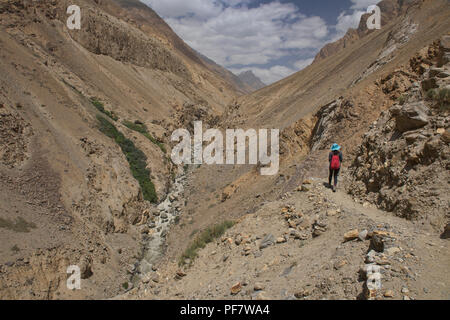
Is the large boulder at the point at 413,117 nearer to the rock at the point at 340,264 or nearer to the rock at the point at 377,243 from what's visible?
the rock at the point at 377,243

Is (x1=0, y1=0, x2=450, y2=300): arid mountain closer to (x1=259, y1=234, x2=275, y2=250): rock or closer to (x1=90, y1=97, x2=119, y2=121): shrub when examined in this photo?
(x1=259, y1=234, x2=275, y2=250): rock

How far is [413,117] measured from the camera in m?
6.65

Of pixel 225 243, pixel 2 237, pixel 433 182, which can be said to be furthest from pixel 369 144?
pixel 2 237

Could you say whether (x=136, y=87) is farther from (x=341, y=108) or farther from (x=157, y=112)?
(x=341, y=108)

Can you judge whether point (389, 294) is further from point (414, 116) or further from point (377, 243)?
point (414, 116)

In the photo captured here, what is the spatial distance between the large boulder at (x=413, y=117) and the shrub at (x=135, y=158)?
49.1 feet

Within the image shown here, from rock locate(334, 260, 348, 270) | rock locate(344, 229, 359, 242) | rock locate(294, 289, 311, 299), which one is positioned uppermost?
rock locate(344, 229, 359, 242)

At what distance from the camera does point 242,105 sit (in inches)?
1505

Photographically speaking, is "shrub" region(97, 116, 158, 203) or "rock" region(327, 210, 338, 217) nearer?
"rock" region(327, 210, 338, 217)

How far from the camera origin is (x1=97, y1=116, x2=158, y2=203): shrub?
61.3ft

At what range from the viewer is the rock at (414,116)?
6536 millimetres

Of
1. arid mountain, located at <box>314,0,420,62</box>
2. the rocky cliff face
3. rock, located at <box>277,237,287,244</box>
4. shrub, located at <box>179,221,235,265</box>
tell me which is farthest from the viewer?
arid mountain, located at <box>314,0,420,62</box>

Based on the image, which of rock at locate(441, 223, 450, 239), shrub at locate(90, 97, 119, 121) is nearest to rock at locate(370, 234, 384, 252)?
rock at locate(441, 223, 450, 239)

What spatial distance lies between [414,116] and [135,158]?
56.4 ft
